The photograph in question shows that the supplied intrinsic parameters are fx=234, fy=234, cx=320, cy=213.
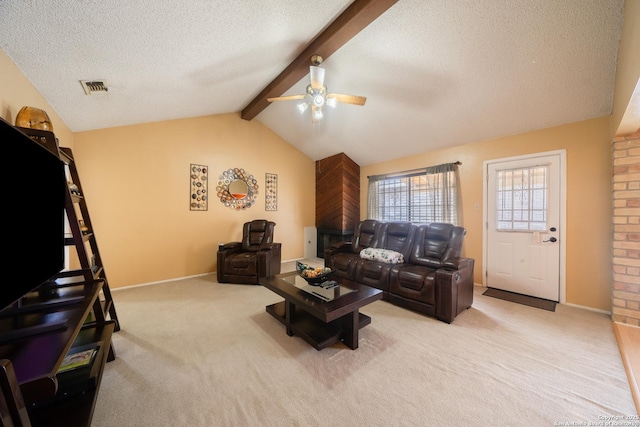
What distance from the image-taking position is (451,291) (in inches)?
96.1

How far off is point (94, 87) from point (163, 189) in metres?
1.76

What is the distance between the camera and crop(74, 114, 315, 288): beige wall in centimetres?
342

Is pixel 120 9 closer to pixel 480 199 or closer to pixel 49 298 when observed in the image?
pixel 49 298

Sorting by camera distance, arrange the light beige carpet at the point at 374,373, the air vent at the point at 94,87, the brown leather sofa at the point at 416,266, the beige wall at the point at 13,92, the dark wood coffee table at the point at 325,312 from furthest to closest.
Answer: the brown leather sofa at the point at 416,266 → the air vent at the point at 94,87 → the dark wood coffee table at the point at 325,312 → the beige wall at the point at 13,92 → the light beige carpet at the point at 374,373

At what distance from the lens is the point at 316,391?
61.6 inches

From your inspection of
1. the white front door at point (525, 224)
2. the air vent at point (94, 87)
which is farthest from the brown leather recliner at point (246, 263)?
the white front door at point (525, 224)

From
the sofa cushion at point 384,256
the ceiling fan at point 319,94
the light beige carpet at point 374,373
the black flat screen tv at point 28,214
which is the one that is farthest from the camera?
the sofa cushion at point 384,256

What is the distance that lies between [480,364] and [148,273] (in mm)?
4447

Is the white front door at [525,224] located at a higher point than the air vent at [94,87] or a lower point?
lower

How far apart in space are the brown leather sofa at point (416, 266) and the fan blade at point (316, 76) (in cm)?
211

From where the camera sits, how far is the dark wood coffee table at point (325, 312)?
1.93 meters

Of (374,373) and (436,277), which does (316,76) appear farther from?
(374,373)

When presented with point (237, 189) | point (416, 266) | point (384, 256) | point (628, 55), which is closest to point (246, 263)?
point (237, 189)

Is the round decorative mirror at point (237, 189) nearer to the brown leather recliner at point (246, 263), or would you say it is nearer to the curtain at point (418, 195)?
the brown leather recliner at point (246, 263)
